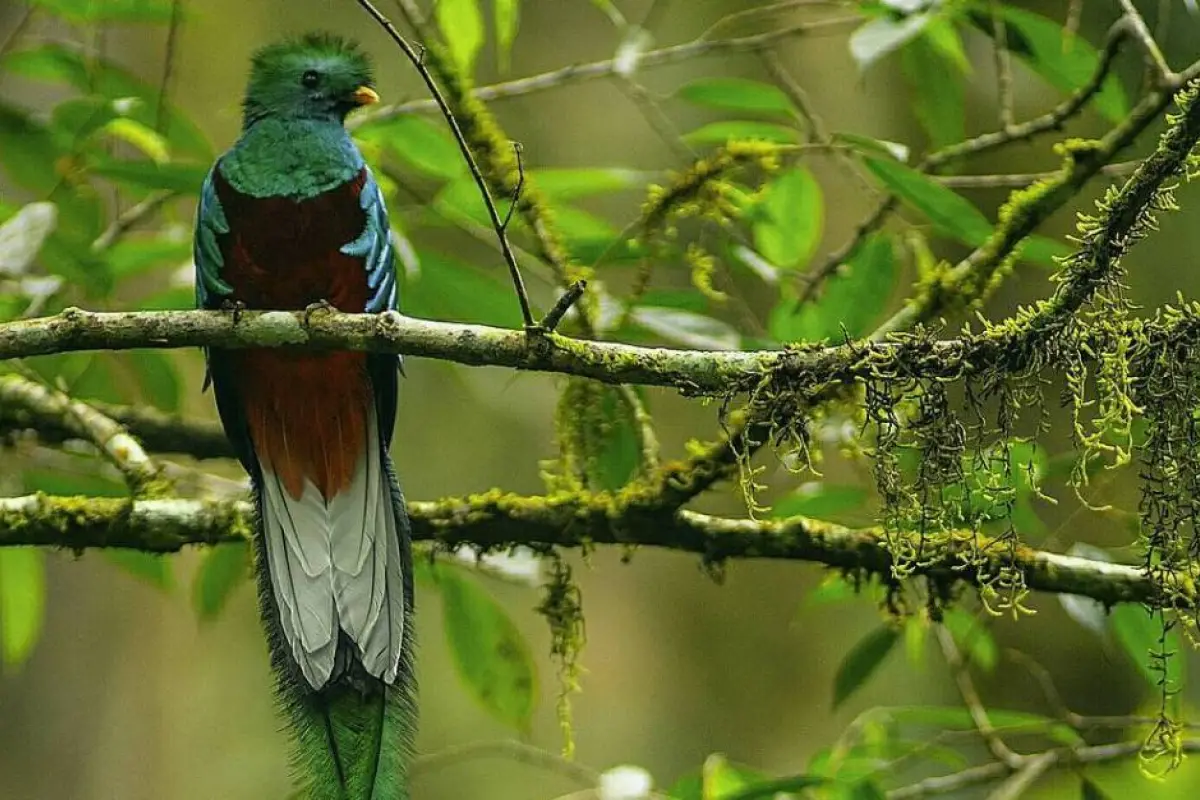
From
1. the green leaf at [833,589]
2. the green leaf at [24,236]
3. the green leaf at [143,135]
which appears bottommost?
the green leaf at [833,589]

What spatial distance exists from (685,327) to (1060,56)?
848 millimetres

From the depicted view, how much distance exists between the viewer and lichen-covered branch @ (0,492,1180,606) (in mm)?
2389

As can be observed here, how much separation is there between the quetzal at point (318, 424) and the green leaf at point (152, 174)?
0.36 feet

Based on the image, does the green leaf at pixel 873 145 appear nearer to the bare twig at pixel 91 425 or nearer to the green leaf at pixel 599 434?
the green leaf at pixel 599 434

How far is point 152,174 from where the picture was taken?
2.35 m

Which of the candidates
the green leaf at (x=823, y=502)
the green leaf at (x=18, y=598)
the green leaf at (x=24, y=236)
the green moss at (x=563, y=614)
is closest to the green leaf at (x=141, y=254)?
the green leaf at (x=24, y=236)

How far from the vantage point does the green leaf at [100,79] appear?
2621 mm

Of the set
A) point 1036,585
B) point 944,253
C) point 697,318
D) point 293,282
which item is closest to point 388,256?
point 293,282

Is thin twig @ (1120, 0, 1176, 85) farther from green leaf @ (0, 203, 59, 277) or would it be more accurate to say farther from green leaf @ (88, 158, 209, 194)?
green leaf @ (0, 203, 59, 277)

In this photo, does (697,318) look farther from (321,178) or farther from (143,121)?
(143,121)

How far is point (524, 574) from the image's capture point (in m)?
2.59

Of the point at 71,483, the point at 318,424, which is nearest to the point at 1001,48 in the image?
the point at 318,424

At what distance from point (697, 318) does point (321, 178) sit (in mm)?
771

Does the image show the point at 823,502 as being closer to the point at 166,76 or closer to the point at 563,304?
the point at 563,304
